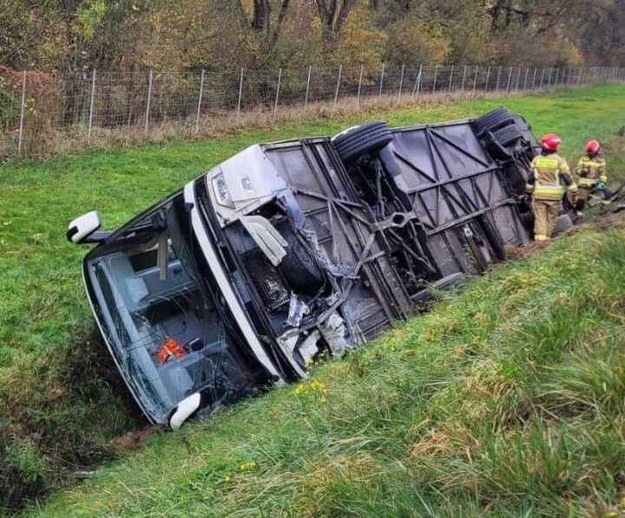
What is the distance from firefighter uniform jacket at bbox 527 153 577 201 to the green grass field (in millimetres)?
2324

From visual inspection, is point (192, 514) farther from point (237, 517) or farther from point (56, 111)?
point (56, 111)

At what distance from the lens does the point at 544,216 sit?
329 inches

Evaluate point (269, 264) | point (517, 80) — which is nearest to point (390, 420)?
point (269, 264)

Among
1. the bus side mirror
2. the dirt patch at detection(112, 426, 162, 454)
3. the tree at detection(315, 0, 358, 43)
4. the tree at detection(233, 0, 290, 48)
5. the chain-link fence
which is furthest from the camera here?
the tree at detection(315, 0, 358, 43)

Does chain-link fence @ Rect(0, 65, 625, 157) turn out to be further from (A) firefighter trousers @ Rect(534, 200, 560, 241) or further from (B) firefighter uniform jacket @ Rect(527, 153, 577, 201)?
(A) firefighter trousers @ Rect(534, 200, 560, 241)

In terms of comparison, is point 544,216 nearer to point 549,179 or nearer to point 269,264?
point 549,179

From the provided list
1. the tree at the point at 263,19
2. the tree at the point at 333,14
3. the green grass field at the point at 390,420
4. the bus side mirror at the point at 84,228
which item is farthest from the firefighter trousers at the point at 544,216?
the tree at the point at 333,14

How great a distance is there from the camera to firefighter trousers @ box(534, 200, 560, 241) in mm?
8258

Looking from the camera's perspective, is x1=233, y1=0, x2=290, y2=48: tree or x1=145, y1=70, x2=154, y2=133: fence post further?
x1=233, y1=0, x2=290, y2=48: tree

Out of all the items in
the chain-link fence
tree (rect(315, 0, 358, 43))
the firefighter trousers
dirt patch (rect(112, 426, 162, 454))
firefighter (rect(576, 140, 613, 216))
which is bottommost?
firefighter (rect(576, 140, 613, 216))

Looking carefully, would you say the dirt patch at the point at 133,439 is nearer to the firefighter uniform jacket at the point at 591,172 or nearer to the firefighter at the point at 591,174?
the firefighter at the point at 591,174

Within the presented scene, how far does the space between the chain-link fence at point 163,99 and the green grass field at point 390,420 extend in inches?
227

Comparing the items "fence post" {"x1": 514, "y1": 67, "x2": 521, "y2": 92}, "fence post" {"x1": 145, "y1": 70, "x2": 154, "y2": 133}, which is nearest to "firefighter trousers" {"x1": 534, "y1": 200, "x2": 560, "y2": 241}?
"fence post" {"x1": 145, "y1": 70, "x2": 154, "y2": 133}

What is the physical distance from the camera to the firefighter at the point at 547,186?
8.24 meters
